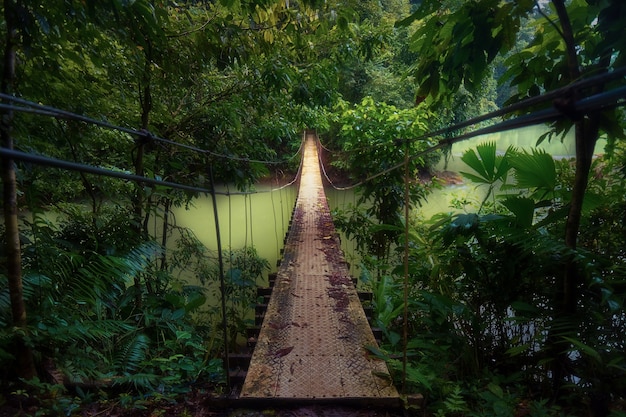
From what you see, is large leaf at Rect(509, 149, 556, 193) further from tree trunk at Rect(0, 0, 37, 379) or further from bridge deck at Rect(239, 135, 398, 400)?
tree trunk at Rect(0, 0, 37, 379)

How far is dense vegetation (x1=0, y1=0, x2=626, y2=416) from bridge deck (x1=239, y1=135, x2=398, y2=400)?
0.13 metres

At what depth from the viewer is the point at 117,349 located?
1734 mm

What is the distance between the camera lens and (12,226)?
4.06 feet

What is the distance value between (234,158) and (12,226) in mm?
975

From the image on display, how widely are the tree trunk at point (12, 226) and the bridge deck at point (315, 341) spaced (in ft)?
2.36

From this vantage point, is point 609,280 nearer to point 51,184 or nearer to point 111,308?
point 111,308

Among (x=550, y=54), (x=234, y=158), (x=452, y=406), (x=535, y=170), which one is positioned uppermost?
(x=550, y=54)

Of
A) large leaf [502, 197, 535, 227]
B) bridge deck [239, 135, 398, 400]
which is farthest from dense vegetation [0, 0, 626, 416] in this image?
bridge deck [239, 135, 398, 400]

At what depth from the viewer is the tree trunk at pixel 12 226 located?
47.6 inches

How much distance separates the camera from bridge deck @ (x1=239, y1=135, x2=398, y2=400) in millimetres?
1281

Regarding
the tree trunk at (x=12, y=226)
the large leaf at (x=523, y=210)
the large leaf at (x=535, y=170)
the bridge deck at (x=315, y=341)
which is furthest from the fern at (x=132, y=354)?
the large leaf at (x=535, y=170)

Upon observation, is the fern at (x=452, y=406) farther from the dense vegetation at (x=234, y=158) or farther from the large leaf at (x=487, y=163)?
the large leaf at (x=487, y=163)

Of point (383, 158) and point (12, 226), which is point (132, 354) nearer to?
point (12, 226)

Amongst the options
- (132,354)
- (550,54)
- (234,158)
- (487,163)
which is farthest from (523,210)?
(132,354)
